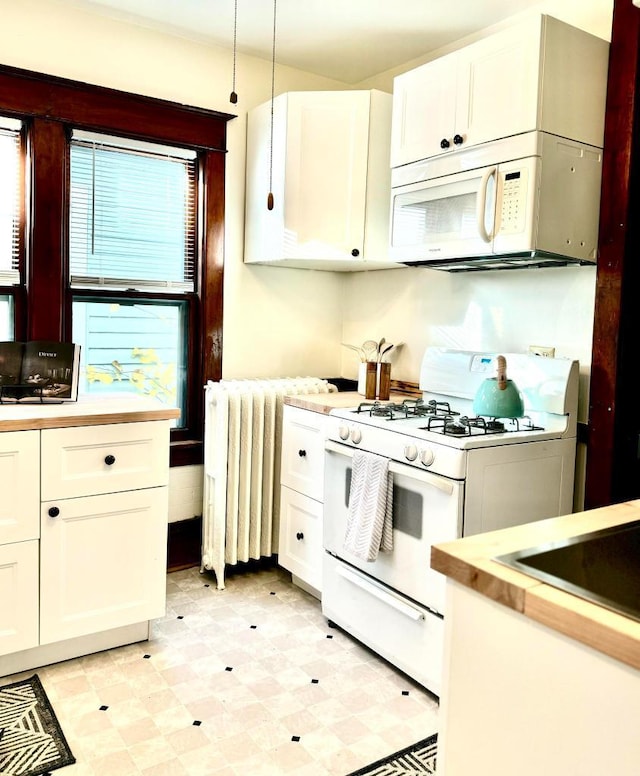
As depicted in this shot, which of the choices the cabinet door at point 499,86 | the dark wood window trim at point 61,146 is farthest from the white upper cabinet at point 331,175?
the cabinet door at point 499,86

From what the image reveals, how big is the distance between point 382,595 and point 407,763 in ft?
1.91

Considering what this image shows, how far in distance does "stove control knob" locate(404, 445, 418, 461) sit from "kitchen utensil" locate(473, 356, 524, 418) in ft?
0.89

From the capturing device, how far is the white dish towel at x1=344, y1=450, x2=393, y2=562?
233 cm

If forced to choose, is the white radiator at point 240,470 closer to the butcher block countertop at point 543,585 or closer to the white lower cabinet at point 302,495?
the white lower cabinet at point 302,495

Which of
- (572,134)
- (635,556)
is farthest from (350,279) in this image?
(635,556)

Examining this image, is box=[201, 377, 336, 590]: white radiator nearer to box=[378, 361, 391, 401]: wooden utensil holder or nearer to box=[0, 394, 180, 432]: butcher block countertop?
box=[378, 361, 391, 401]: wooden utensil holder

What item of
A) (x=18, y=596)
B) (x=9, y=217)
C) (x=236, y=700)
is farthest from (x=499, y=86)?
(x=18, y=596)

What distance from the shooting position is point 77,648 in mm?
2426

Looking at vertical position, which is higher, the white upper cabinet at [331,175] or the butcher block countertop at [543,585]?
the white upper cabinet at [331,175]

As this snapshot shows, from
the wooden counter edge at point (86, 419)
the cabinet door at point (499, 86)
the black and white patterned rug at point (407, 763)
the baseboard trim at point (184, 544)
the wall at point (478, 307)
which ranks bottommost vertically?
the black and white patterned rug at point (407, 763)

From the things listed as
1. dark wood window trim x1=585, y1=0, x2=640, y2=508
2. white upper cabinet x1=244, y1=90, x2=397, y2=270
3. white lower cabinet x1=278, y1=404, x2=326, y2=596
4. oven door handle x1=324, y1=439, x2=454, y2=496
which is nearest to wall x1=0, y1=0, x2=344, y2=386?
white upper cabinet x1=244, y1=90, x2=397, y2=270

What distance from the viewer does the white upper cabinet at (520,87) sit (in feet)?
7.10

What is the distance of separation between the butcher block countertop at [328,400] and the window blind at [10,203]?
1.30 metres

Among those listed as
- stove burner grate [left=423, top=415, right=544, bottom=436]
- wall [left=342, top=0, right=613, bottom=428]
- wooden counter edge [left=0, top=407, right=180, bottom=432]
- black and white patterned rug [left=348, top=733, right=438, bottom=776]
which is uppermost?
wall [left=342, top=0, right=613, bottom=428]
